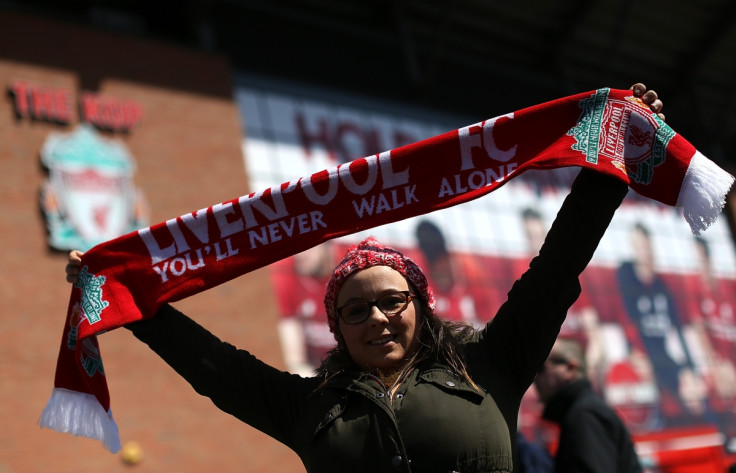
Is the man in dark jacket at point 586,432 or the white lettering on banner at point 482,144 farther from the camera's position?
the man in dark jacket at point 586,432

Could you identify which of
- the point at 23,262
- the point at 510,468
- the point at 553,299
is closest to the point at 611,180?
the point at 553,299

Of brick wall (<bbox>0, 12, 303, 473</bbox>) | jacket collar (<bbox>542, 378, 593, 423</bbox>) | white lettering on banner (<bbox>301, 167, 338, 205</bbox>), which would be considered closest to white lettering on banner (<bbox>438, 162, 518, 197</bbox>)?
white lettering on banner (<bbox>301, 167, 338, 205</bbox>)

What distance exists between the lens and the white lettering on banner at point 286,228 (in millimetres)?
2973

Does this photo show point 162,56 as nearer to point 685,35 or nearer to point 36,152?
point 36,152

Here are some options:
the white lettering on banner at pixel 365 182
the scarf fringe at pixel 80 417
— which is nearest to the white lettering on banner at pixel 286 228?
the white lettering on banner at pixel 365 182

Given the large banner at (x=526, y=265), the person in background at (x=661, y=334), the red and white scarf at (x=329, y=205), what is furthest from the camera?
the person in background at (x=661, y=334)

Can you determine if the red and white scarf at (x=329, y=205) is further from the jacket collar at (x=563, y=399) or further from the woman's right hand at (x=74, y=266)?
the jacket collar at (x=563, y=399)

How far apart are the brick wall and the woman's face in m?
10.0

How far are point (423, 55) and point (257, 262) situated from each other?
58.6 feet

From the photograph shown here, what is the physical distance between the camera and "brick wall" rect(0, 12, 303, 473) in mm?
11641

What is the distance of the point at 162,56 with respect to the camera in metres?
14.8

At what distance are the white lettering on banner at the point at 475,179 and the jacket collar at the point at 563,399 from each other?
61.6 inches

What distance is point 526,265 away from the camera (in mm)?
→ 19688

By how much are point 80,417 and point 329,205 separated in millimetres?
1058
